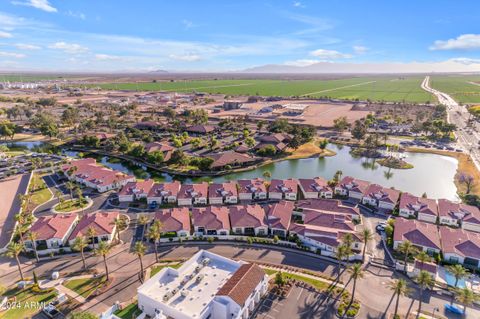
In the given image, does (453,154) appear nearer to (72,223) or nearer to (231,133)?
(231,133)

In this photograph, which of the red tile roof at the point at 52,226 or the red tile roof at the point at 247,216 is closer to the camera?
the red tile roof at the point at 52,226

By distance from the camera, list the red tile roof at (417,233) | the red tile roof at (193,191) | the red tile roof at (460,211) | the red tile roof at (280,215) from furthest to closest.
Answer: the red tile roof at (193,191) → the red tile roof at (460,211) → the red tile roof at (280,215) → the red tile roof at (417,233)

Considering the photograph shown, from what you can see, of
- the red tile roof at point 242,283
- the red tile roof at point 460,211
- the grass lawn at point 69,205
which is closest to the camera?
the red tile roof at point 242,283

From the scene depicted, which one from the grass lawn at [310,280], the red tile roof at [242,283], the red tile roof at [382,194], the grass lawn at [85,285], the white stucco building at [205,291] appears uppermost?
the red tile roof at [382,194]

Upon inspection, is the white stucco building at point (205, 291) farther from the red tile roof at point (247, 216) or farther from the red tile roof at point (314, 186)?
the red tile roof at point (314, 186)

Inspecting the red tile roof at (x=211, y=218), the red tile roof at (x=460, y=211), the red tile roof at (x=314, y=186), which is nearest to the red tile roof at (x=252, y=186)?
the red tile roof at (x=314, y=186)

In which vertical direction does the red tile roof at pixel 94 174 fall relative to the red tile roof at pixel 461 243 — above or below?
above

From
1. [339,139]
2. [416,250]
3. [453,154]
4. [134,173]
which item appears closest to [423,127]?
[453,154]

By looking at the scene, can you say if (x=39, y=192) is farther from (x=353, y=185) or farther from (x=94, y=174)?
(x=353, y=185)

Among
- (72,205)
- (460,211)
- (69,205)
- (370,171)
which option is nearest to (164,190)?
(72,205)
